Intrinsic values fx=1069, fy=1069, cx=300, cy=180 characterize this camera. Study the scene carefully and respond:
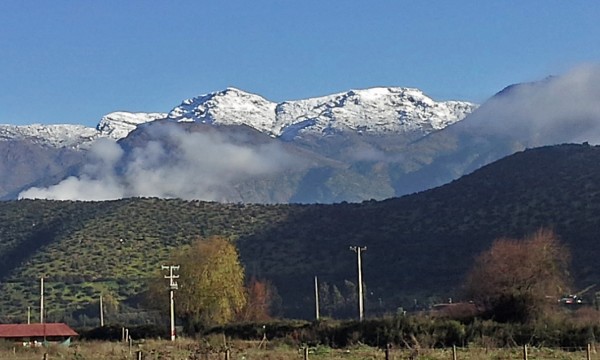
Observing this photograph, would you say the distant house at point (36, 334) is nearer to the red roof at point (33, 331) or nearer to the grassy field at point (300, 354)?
the red roof at point (33, 331)

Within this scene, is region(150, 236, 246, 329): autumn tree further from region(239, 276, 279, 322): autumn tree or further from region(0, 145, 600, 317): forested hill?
region(0, 145, 600, 317): forested hill

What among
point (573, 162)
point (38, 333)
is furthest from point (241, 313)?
point (573, 162)

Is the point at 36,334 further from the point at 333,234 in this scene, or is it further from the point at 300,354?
the point at 333,234

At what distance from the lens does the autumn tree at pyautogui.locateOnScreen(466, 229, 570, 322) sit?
187 feet

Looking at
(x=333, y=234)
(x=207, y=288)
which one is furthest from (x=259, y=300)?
(x=333, y=234)

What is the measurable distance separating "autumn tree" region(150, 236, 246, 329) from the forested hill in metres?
12.6

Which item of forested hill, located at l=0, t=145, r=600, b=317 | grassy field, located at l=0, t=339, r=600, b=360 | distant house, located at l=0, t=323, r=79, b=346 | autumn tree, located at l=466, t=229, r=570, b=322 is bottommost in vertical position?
grassy field, located at l=0, t=339, r=600, b=360

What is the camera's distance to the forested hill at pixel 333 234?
93.4 metres

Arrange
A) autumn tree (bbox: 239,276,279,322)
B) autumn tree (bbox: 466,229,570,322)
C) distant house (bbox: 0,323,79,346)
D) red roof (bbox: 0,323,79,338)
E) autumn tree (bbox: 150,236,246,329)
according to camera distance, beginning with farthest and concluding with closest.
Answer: autumn tree (bbox: 239,276,279,322)
autumn tree (bbox: 150,236,246,329)
red roof (bbox: 0,323,79,338)
distant house (bbox: 0,323,79,346)
autumn tree (bbox: 466,229,570,322)

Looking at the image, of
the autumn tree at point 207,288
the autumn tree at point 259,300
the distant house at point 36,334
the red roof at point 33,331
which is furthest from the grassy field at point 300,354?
the autumn tree at point 259,300

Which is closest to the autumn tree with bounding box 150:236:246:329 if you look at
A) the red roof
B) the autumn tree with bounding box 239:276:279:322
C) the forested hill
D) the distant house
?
the autumn tree with bounding box 239:276:279:322

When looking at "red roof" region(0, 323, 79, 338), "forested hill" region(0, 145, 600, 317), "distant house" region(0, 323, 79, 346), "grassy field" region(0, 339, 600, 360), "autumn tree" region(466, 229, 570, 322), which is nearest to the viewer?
"grassy field" region(0, 339, 600, 360)

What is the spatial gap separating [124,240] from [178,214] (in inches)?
539

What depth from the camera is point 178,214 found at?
412 ft
